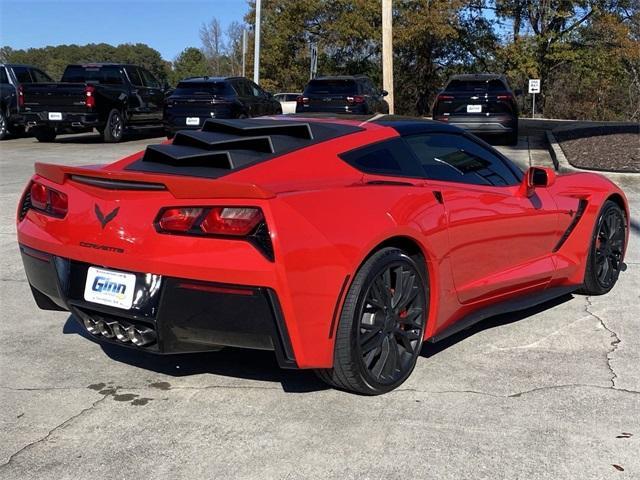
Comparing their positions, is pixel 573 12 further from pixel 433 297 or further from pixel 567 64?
pixel 433 297

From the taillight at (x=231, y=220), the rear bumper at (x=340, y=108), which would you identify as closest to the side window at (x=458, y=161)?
the taillight at (x=231, y=220)

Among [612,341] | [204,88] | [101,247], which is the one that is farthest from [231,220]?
[204,88]

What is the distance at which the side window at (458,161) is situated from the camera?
4.20 m

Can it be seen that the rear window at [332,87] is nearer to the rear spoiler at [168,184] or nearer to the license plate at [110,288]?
the rear spoiler at [168,184]

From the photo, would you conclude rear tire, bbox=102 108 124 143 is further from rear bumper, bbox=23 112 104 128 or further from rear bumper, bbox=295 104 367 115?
rear bumper, bbox=295 104 367 115

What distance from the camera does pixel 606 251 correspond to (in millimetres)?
5488

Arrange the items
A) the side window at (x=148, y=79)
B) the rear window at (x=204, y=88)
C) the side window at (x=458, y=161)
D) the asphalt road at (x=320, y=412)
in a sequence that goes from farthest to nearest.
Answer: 1. the side window at (x=148, y=79)
2. the rear window at (x=204, y=88)
3. the side window at (x=458, y=161)
4. the asphalt road at (x=320, y=412)

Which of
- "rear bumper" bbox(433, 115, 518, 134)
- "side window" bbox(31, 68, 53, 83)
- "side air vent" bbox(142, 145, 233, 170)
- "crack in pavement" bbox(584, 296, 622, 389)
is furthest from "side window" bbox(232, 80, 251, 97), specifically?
"side air vent" bbox(142, 145, 233, 170)

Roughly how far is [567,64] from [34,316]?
112 feet

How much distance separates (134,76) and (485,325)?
52.3 feet

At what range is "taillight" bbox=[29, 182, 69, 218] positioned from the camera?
3.59 metres

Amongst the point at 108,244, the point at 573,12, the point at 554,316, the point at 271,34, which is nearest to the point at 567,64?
the point at 573,12

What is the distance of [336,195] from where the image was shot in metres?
3.37

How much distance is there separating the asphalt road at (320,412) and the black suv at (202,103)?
41.2 ft
